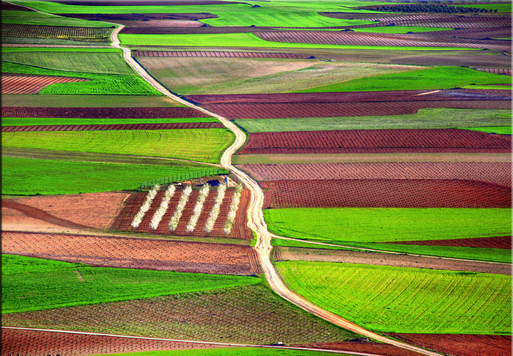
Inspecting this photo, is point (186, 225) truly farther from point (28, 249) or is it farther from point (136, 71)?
point (136, 71)

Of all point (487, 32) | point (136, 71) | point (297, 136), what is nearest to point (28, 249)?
point (297, 136)

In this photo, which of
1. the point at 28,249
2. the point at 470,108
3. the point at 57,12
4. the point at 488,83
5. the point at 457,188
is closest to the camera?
the point at 28,249

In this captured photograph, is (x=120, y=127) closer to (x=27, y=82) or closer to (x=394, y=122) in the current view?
(x=27, y=82)

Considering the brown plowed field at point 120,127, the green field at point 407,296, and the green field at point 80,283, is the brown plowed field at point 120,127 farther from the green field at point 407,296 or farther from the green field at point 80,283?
the green field at point 407,296

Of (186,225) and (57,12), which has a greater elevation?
(57,12)

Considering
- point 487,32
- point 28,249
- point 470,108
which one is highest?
point 487,32

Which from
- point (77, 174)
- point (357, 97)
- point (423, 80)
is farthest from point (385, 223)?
point (423, 80)

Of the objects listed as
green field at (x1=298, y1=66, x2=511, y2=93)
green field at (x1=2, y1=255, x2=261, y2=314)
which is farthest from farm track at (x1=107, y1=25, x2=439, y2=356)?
green field at (x1=298, y1=66, x2=511, y2=93)
